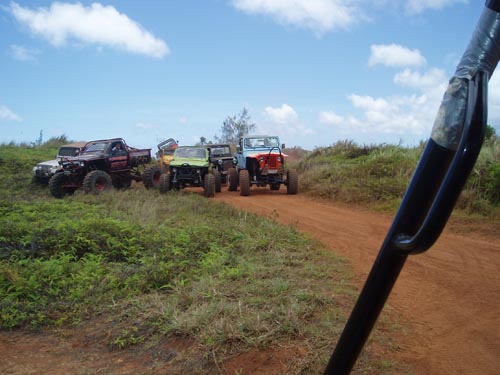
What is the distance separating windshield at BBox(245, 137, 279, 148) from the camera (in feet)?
53.9

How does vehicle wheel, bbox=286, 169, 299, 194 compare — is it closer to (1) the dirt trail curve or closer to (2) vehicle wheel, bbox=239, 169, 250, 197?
(2) vehicle wheel, bbox=239, 169, 250, 197

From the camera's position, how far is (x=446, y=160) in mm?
1023

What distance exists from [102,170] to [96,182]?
1598mm

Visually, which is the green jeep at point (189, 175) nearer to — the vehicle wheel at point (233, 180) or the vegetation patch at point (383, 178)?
the vehicle wheel at point (233, 180)

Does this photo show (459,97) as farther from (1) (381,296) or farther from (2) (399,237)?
(1) (381,296)

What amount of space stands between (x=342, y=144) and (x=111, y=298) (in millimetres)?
17187

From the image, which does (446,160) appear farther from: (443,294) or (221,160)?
(221,160)

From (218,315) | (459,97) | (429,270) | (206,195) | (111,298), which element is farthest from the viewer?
(206,195)

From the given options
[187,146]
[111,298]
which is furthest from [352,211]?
[111,298]

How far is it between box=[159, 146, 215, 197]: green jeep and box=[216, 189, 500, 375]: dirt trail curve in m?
5.27

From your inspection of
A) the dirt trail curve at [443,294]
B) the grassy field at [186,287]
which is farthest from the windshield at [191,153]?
the grassy field at [186,287]

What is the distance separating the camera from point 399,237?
1.07 m

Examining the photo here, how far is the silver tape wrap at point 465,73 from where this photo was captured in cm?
98

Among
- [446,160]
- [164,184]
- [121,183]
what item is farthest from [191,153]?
[446,160]
